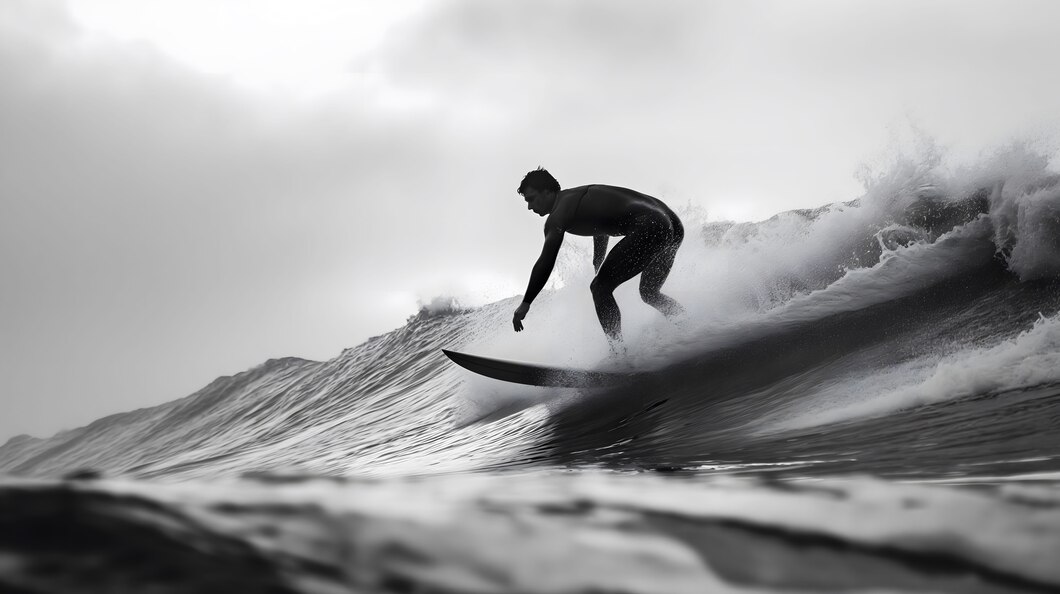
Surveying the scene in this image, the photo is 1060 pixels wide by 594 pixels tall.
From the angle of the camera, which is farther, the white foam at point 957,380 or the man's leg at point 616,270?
the man's leg at point 616,270

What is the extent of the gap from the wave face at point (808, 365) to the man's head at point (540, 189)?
117cm

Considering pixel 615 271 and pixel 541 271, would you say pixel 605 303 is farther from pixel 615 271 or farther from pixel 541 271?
pixel 541 271

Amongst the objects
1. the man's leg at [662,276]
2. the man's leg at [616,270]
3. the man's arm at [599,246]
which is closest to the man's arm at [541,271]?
the man's leg at [616,270]

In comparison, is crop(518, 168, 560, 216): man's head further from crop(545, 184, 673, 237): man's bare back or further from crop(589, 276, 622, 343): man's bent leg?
crop(589, 276, 622, 343): man's bent leg

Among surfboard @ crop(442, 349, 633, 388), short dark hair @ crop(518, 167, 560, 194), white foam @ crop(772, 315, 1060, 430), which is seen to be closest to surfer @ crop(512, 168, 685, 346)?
short dark hair @ crop(518, 167, 560, 194)

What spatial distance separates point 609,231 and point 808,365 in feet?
5.21

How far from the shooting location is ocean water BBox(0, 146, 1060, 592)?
0.51m

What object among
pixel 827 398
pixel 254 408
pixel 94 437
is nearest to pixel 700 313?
pixel 827 398

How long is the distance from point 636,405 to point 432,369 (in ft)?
16.4

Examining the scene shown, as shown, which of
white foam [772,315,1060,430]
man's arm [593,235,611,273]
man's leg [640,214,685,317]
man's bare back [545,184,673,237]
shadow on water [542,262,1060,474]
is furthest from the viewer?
man's arm [593,235,611,273]

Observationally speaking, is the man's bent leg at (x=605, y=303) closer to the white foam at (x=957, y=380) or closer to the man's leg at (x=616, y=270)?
the man's leg at (x=616, y=270)

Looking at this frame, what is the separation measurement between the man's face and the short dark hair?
0.09 ft

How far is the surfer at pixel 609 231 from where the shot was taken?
14.7ft

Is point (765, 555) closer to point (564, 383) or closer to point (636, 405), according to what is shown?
point (636, 405)
